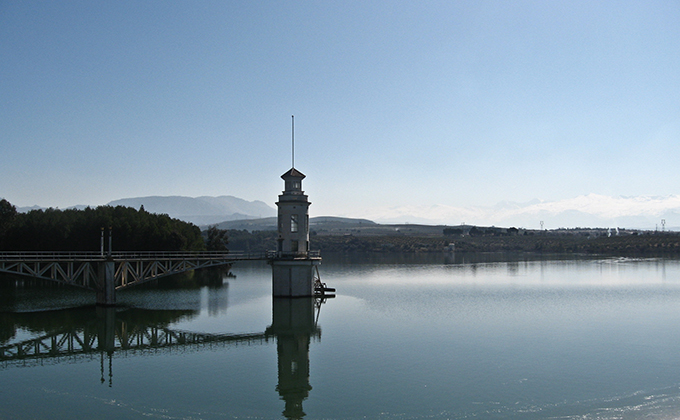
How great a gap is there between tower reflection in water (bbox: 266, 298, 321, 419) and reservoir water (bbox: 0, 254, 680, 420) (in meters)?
0.16

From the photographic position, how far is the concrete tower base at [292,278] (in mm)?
61812

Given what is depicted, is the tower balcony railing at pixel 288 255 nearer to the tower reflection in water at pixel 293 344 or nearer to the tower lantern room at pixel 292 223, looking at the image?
the tower lantern room at pixel 292 223

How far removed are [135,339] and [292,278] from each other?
22751 mm

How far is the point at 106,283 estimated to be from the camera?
177 feet

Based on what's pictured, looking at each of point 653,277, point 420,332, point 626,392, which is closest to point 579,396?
point 626,392

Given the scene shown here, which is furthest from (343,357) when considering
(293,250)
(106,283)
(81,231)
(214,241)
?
(214,241)

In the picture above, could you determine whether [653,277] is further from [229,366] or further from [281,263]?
[229,366]

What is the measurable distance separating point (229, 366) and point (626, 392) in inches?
861

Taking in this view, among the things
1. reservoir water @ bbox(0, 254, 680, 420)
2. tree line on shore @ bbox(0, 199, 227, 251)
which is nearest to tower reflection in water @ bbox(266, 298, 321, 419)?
reservoir water @ bbox(0, 254, 680, 420)

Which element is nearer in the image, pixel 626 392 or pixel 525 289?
pixel 626 392

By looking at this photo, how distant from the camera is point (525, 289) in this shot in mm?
73688

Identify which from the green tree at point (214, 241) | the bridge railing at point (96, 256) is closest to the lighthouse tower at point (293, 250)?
the bridge railing at point (96, 256)

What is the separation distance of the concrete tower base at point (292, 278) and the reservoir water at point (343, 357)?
2.65 metres

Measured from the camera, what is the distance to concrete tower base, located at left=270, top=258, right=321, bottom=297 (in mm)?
61812
